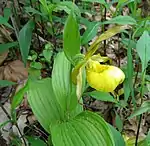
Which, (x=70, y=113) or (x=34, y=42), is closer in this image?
(x=70, y=113)

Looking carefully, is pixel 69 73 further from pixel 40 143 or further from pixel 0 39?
pixel 0 39

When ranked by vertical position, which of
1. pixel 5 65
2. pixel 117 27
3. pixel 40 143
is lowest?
pixel 40 143

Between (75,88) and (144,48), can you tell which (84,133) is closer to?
(75,88)

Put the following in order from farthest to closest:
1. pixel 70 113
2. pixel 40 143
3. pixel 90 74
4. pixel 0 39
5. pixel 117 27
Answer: pixel 0 39, pixel 40 143, pixel 70 113, pixel 90 74, pixel 117 27

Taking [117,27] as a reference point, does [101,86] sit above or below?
below

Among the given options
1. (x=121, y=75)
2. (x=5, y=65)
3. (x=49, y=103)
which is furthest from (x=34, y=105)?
(x=5, y=65)

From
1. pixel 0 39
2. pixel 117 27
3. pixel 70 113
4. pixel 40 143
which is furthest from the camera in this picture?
pixel 0 39

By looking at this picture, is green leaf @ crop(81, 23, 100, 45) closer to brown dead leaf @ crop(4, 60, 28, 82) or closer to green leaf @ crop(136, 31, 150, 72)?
green leaf @ crop(136, 31, 150, 72)
